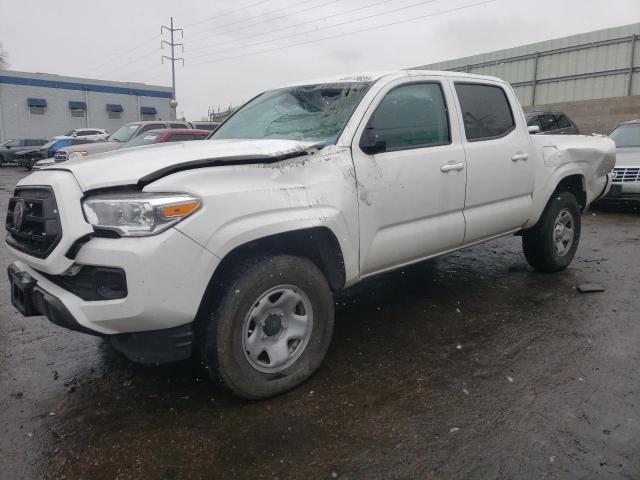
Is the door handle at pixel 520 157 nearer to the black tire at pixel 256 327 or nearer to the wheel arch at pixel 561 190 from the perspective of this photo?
the wheel arch at pixel 561 190

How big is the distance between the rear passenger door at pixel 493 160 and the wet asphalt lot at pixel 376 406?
2.55 ft

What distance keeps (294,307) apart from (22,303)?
1.50 metres

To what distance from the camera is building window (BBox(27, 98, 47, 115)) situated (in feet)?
121

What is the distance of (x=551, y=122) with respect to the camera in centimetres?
1305

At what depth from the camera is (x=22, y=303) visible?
2.77m

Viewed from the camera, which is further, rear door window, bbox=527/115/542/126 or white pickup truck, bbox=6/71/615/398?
rear door window, bbox=527/115/542/126

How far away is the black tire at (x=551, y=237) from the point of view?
492 centimetres

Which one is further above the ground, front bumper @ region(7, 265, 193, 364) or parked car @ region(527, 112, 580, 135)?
parked car @ region(527, 112, 580, 135)

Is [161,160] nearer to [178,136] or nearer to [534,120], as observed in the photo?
[178,136]

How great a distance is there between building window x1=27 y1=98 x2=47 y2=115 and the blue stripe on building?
111 centimetres

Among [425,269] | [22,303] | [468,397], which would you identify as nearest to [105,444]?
[22,303]

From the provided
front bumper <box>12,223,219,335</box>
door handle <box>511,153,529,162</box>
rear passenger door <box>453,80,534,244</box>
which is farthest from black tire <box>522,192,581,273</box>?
front bumper <box>12,223,219,335</box>

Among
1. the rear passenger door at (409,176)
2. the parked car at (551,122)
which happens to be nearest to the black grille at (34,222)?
the rear passenger door at (409,176)

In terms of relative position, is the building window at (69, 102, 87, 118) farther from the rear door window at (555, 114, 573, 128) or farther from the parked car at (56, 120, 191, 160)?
the rear door window at (555, 114, 573, 128)
